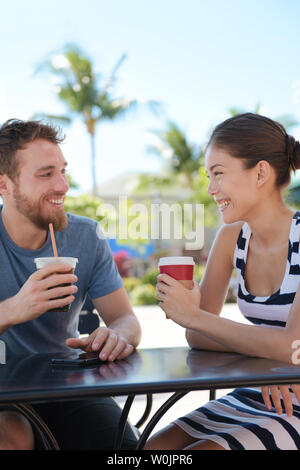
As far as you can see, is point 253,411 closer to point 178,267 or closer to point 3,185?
point 178,267

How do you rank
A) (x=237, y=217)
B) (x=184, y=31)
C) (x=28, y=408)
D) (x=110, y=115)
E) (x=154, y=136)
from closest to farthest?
1. (x=28, y=408)
2. (x=237, y=217)
3. (x=110, y=115)
4. (x=154, y=136)
5. (x=184, y=31)

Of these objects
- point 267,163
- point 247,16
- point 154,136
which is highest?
point 247,16

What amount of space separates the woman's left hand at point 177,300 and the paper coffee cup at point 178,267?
1.0 inches

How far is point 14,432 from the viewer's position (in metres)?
1.47

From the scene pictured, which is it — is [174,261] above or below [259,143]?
below

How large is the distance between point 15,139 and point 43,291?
3.37 feet

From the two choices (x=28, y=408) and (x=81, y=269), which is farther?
(x=81, y=269)

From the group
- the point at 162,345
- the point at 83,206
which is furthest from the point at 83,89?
the point at 162,345

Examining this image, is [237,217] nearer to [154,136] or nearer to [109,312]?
[109,312]

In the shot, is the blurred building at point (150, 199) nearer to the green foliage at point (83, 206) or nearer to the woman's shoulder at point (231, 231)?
the green foliage at point (83, 206)

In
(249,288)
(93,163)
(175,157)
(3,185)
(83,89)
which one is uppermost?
(83,89)

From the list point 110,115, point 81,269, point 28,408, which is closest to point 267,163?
point 81,269

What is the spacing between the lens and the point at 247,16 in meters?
26.3

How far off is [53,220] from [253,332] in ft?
3.48
